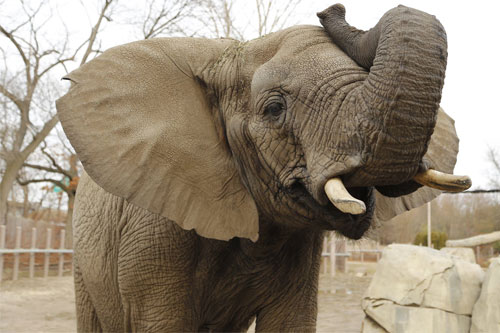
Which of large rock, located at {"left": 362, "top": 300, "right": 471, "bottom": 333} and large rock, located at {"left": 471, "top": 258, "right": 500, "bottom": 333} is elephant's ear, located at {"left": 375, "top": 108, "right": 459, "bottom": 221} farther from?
large rock, located at {"left": 362, "top": 300, "right": 471, "bottom": 333}

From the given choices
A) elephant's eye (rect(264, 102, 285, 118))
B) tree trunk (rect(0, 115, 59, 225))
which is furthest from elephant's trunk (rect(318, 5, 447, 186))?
tree trunk (rect(0, 115, 59, 225))

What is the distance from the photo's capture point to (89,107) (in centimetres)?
216

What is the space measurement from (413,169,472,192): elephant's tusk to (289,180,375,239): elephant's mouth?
223 mm

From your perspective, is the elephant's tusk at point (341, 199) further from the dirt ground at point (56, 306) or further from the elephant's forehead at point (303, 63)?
the dirt ground at point (56, 306)

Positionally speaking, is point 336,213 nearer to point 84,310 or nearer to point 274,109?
point 274,109

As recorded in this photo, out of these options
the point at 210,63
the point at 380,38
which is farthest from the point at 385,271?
the point at 380,38

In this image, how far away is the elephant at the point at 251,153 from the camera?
1.63 meters

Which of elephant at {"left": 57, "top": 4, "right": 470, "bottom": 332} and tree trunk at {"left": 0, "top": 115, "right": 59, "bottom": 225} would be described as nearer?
elephant at {"left": 57, "top": 4, "right": 470, "bottom": 332}

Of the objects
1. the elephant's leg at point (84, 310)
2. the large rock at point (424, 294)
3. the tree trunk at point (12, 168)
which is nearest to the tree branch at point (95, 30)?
the tree trunk at point (12, 168)

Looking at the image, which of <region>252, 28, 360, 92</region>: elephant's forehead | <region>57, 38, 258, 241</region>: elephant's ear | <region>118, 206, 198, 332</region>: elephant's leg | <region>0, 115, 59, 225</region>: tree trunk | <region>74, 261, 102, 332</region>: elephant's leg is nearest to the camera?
<region>252, 28, 360, 92</region>: elephant's forehead

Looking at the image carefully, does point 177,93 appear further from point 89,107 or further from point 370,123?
point 370,123

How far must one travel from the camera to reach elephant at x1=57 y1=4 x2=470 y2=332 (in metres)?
1.63

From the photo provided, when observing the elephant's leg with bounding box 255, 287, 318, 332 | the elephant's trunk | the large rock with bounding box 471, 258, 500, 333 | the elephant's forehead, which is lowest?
the large rock with bounding box 471, 258, 500, 333

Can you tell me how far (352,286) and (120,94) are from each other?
1242 cm
